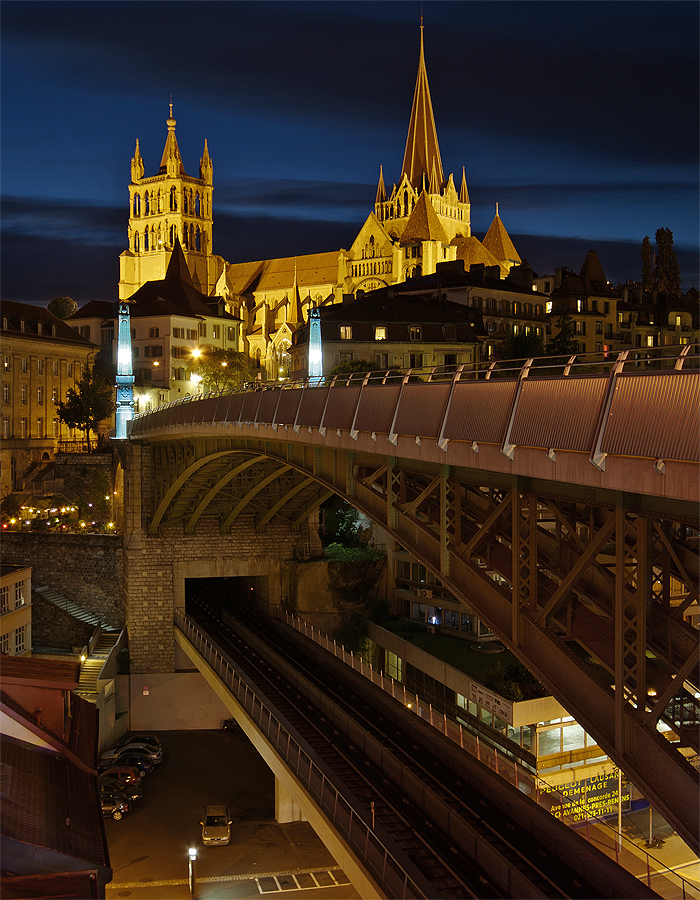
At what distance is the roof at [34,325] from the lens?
8469 cm

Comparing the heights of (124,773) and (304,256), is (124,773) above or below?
below

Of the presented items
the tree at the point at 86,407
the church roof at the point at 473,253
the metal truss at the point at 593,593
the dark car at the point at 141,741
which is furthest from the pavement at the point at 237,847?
the church roof at the point at 473,253

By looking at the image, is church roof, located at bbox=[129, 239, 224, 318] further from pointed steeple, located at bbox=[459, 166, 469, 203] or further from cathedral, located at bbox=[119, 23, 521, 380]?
pointed steeple, located at bbox=[459, 166, 469, 203]

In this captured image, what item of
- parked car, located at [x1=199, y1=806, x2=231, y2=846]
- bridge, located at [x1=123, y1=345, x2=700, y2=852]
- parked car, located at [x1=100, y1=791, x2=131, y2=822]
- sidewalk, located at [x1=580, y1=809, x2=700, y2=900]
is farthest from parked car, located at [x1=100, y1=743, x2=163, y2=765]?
bridge, located at [x1=123, y1=345, x2=700, y2=852]

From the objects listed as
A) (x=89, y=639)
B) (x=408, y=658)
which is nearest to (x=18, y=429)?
(x=89, y=639)

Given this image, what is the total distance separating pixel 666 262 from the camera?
12900 centimetres

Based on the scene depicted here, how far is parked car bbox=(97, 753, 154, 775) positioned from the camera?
42.0 meters

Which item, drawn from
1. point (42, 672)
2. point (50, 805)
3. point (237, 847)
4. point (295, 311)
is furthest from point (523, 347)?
point (295, 311)

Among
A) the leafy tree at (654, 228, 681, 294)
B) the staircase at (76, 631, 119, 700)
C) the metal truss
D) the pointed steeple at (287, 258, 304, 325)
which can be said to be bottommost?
the staircase at (76, 631, 119, 700)

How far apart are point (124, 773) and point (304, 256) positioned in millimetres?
132792

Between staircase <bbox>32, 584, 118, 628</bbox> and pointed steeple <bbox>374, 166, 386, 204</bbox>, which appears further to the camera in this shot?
pointed steeple <bbox>374, 166, 386, 204</bbox>

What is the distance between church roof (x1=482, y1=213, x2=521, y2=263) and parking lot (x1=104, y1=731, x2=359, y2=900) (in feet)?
373

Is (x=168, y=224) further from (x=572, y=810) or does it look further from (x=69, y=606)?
(x=572, y=810)

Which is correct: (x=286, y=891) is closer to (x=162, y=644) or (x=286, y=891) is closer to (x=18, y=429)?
(x=162, y=644)
